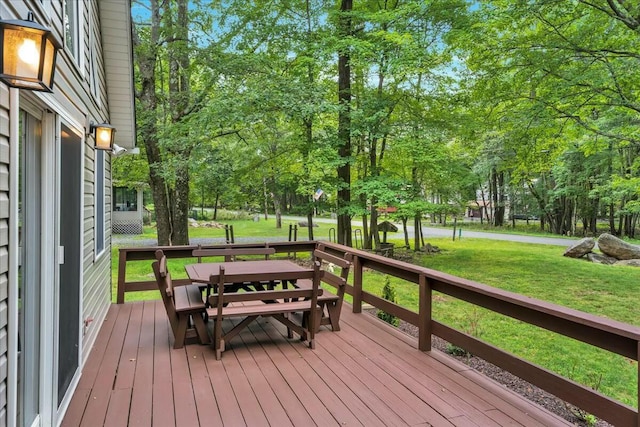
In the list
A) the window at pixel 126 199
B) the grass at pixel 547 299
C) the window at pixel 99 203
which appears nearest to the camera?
the window at pixel 99 203

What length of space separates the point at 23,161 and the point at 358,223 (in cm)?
2582

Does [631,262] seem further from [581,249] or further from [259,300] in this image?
[259,300]

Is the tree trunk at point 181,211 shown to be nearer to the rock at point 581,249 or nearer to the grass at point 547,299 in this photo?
the grass at point 547,299

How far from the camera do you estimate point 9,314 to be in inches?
65.2

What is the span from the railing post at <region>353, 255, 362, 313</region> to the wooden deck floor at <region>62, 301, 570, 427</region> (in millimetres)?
887

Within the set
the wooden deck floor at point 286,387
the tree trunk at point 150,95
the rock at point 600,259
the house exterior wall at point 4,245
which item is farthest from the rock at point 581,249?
the house exterior wall at point 4,245

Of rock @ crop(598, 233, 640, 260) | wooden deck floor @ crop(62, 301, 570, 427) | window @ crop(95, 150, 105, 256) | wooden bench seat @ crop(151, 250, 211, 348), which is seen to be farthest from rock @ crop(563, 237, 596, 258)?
window @ crop(95, 150, 105, 256)

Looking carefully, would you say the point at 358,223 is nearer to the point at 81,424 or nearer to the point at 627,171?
the point at 627,171

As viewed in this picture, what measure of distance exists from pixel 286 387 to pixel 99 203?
128 inches

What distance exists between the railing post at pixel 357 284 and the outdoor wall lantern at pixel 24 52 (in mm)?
3795

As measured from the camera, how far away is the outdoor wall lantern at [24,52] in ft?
4.95

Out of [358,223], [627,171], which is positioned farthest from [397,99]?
[358,223]

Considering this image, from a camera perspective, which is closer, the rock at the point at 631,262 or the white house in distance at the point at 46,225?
the white house in distance at the point at 46,225

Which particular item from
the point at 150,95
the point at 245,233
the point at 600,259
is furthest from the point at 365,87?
the point at 245,233
